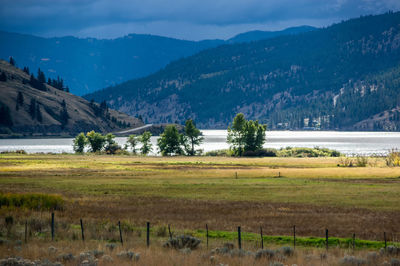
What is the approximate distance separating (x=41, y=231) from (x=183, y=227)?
9213 mm

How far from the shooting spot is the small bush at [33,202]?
4581 cm

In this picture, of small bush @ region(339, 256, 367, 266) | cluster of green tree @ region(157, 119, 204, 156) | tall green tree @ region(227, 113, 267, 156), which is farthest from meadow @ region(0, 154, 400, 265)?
cluster of green tree @ region(157, 119, 204, 156)

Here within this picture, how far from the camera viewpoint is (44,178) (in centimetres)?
8169

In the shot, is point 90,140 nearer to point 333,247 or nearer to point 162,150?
point 162,150

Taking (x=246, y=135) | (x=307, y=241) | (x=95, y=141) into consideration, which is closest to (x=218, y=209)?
(x=307, y=241)

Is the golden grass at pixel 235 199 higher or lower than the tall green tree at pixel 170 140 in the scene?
lower

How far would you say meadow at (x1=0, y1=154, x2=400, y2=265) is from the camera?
3291 cm

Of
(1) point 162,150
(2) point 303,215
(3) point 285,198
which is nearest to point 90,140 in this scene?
(1) point 162,150

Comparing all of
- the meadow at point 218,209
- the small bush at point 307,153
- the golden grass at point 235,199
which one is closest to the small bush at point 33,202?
the meadow at point 218,209

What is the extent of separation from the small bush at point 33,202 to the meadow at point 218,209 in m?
0.50

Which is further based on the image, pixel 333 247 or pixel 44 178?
pixel 44 178

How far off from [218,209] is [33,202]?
1562cm

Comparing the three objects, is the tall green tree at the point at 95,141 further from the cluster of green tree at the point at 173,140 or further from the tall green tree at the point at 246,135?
the tall green tree at the point at 246,135

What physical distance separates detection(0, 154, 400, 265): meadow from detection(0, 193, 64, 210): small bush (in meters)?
0.50
